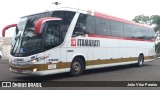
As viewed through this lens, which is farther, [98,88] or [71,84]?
[71,84]

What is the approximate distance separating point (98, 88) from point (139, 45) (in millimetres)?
11901

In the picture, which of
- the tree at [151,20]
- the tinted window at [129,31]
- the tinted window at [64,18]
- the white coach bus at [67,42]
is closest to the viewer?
the white coach bus at [67,42]

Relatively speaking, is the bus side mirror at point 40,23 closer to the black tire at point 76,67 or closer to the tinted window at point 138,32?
the black tire at point 76,67

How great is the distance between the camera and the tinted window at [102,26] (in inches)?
618

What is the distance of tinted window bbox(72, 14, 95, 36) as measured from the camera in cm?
1398

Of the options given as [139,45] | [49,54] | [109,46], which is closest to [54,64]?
[49,54]

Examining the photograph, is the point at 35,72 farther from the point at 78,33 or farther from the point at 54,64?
the point at 78,33

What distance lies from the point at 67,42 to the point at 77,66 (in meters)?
1.53

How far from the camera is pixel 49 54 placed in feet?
40.0

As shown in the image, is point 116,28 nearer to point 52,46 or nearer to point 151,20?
point 52,46

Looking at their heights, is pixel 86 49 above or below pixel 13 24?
below

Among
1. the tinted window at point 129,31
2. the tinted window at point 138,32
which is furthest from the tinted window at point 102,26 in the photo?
the tinted window at point 138,32

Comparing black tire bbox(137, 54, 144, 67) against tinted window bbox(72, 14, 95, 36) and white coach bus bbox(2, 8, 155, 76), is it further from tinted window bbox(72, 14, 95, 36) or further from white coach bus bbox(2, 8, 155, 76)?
tinted window bbox(72, 14, 95, 36)

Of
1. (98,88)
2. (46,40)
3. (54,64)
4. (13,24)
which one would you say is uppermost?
(13,24)
